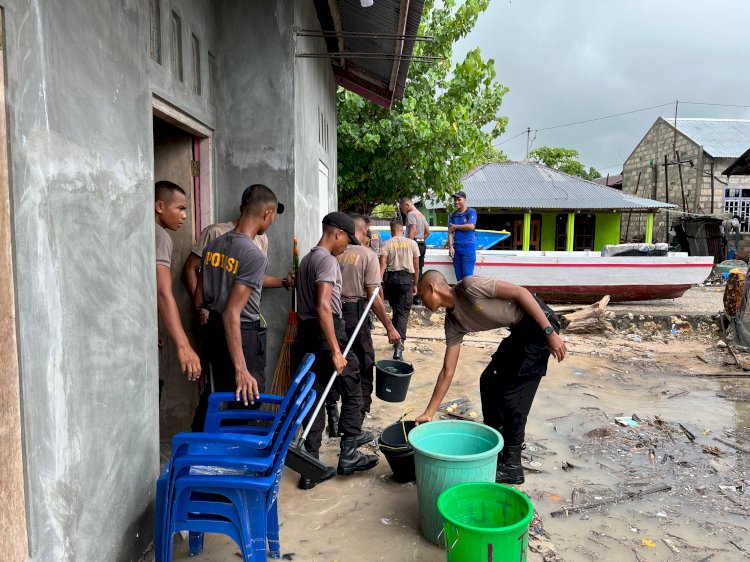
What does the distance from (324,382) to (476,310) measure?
136cm

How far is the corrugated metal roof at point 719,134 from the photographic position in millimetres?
24484

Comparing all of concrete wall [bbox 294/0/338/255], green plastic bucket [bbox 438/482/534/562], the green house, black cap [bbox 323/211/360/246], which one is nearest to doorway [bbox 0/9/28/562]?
green plastic bucket [bbox 438/482/534/562]

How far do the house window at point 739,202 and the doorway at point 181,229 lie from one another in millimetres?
25933

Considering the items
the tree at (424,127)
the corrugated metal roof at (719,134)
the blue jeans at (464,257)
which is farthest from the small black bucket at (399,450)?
the corrugated metal roof at (719,134)

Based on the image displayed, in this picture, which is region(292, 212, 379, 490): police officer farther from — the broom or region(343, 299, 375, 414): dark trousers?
region(343, 299, 375, 414): dark trousers

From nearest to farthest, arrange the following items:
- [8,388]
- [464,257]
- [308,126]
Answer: [8,388]
[308,126]
[464,257]

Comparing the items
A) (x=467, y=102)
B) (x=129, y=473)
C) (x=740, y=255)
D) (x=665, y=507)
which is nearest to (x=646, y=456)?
(x=665, y=507)

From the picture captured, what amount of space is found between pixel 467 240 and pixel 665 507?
268 inches

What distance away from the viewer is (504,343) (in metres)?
4.03

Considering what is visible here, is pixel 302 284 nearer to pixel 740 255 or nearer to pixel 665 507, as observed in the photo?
pixel 665 507

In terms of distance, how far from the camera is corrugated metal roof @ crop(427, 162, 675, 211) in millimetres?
19766

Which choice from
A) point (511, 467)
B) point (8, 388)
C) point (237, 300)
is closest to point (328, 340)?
point (237, 300)

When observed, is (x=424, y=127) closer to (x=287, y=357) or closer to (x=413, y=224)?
(x=413, y=224)

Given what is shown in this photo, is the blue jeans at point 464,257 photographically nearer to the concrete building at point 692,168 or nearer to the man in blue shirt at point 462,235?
the man in blue shirt at point 462,235
